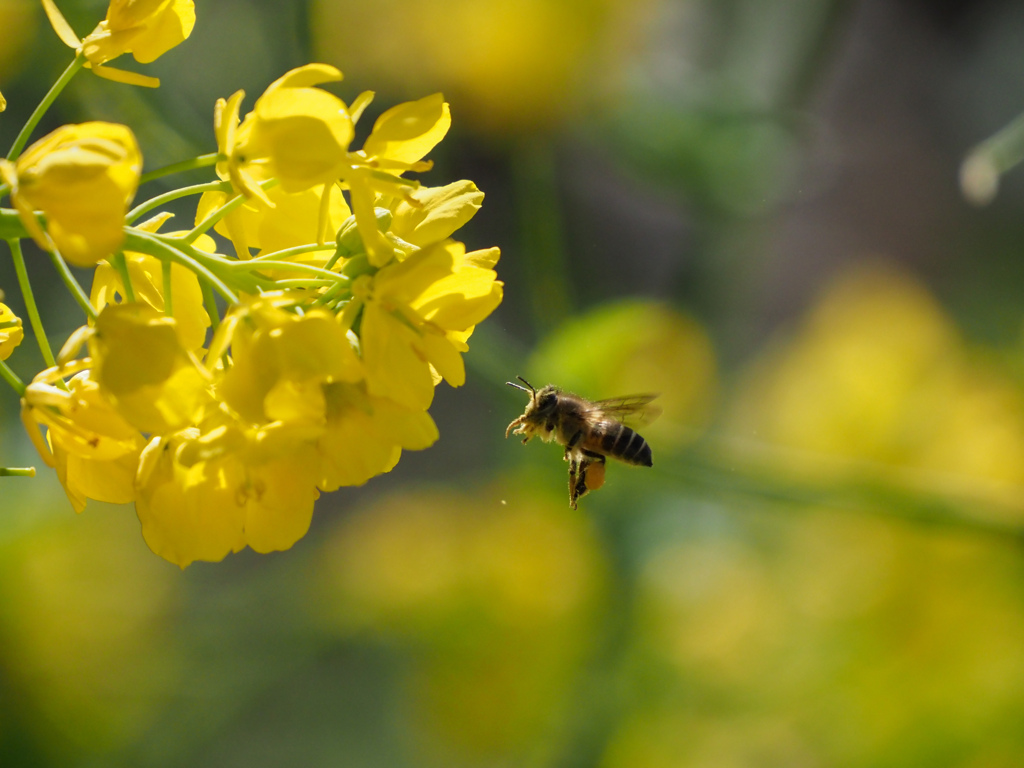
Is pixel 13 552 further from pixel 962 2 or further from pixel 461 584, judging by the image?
pixel 962 2

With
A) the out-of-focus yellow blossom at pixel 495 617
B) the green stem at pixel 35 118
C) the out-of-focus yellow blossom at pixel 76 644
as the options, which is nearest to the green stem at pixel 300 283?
the green stem at pixel 35 118

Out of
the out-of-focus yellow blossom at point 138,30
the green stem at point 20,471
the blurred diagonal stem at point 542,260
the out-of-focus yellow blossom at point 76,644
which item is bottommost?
the out-of-focus yellow blossom at point 76,644

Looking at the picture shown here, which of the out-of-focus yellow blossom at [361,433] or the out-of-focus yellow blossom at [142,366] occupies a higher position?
the out-of-focus yellow blossom at [142,366]

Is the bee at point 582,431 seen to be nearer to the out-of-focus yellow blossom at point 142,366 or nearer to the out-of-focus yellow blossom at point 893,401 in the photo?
the out-of-focus yellow blossom at point 142,366

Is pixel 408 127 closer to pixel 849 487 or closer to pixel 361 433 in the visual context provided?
pixel 361 433

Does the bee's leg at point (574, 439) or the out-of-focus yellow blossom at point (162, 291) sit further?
the bee's leg at point (574, 439)

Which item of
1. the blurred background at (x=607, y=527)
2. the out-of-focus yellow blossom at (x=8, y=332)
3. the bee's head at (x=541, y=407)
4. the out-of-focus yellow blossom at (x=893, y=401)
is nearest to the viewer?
the out-of-focus yellow blossom at (x=8, y=332)

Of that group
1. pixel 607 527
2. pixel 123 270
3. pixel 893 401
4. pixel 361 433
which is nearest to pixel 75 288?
pixel 123 270

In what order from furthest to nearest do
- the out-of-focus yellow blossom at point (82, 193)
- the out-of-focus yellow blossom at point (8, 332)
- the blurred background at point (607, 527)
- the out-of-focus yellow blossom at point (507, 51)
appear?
the out-of-focus yellow blossom at point (507, 51) → the blurred background at point (607, 527) → the out-of-focus yellow blossom at point (8, 332) → the out-of-focus yellow blossom at point (82, 193)

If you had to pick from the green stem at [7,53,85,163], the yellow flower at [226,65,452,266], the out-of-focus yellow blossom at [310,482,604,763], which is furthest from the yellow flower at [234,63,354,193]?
the out-of-focus yellow blossom at [310,482,604,763]
